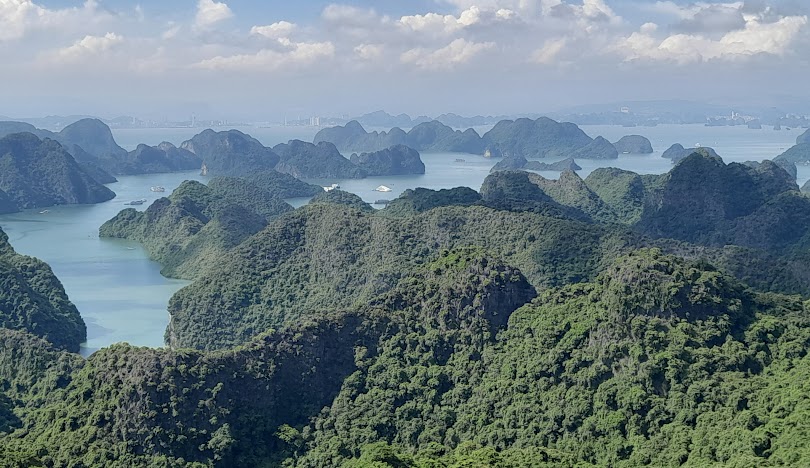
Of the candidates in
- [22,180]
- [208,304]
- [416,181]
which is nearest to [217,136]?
[416,181]

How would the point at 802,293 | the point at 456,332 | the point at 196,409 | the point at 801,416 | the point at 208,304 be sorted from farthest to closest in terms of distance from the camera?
the point at 208,304 < the point at 802,293 < the point at 456,332 < the point at 196,409 < the point at 801,416

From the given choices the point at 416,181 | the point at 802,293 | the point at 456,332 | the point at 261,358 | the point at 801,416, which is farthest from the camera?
the point at 416,181

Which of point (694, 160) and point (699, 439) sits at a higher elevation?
point (694, 160)

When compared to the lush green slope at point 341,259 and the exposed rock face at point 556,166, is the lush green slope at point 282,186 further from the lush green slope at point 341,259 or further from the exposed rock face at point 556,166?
the lush green slope at point 341,259

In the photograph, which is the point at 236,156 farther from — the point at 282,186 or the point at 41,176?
the point at 41,176

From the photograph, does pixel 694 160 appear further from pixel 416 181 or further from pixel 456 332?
Result: pixel 416 181

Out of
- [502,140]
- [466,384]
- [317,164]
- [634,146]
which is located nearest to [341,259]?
[466,384]

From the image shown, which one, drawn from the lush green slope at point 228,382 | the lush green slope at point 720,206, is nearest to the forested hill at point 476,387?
the lush green slope at point 228,382

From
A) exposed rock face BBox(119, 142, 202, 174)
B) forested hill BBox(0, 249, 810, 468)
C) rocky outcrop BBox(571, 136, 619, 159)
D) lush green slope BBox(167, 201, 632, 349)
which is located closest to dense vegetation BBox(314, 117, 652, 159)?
rocky outcrop BBox(571, 136, 619, 159)
